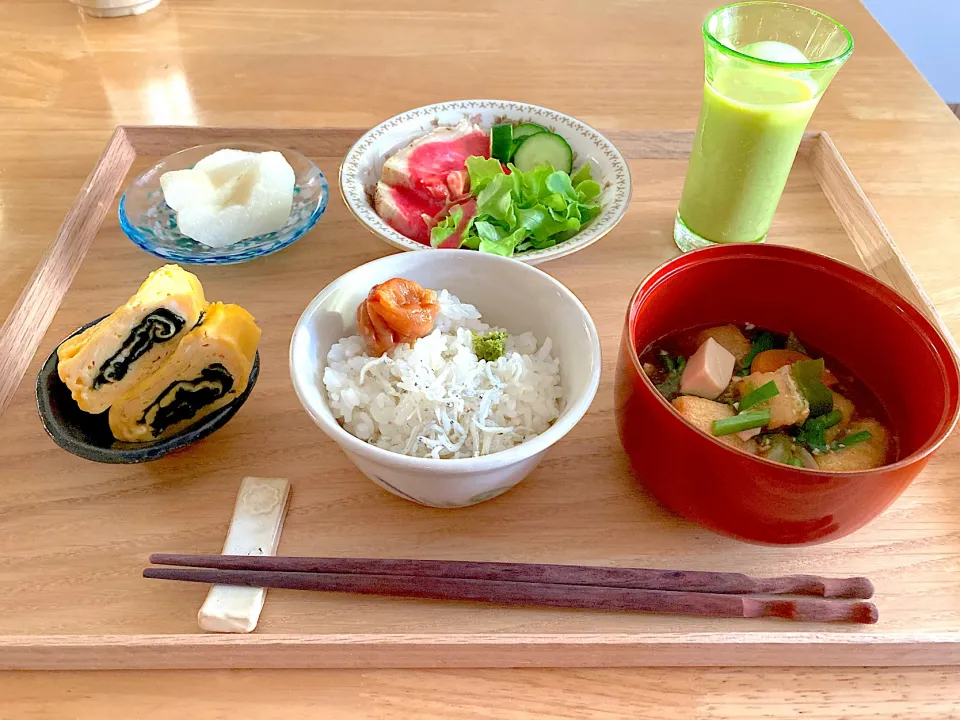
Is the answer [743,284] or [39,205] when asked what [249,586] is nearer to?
[743,284]

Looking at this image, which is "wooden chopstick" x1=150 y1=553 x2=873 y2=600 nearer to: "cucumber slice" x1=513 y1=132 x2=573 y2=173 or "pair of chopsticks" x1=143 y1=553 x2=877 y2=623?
"pair of chopsticks" x1=143 y1=553 x2=877 y2=623

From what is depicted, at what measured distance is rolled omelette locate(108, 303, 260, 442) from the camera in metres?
1.00

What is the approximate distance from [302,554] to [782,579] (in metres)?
0.63

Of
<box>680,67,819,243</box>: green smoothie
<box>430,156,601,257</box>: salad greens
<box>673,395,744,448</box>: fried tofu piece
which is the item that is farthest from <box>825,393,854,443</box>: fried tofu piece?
<box>430,156,601,257</box>: salad greens

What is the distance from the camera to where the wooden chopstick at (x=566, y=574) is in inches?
35.2

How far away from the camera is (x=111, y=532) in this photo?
0.98 m

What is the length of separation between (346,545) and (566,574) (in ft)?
0.98

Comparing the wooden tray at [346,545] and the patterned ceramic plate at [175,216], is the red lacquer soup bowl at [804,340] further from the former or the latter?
the patterned ceramic plate at [175,216]

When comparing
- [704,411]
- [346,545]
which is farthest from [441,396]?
[704,411]

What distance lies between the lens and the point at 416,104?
6.10 ft

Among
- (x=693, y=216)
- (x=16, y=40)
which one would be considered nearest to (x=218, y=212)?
(x=693, y=216)

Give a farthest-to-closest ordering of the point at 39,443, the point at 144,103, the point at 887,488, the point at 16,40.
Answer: the point at 16,40 → the point at 144,103 → the point at 39,443 → the point at 887,488

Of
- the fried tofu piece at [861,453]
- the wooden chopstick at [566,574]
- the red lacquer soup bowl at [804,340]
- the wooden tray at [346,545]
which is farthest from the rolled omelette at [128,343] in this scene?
the fried tofu piece at [861,453]

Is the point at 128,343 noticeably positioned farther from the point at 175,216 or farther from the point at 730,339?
the point at 730,339
